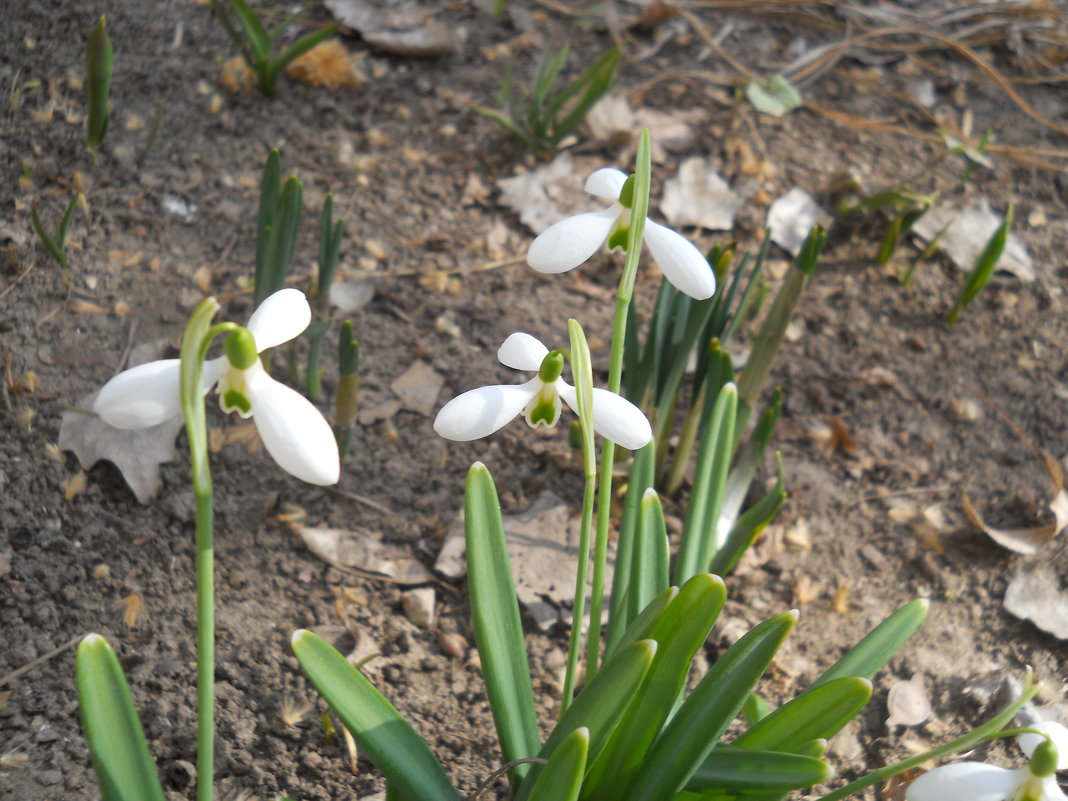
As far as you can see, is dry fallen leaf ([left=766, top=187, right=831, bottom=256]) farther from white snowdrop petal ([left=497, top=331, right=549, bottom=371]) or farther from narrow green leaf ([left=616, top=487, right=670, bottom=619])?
white snowdrop petal ([left=497, top=331, right=549, bottom=371])

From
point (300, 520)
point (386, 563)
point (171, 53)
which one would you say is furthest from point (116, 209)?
point (386, 563)

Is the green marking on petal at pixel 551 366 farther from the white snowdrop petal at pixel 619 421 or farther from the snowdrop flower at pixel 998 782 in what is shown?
the snowdrop flower at pixel 998 782

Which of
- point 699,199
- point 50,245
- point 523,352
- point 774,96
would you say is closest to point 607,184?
point 523,352

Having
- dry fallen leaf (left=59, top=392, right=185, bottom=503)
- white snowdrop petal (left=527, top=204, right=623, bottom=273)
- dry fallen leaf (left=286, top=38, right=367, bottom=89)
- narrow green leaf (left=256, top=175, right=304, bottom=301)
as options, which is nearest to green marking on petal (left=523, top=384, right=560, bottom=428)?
white snowdrop petal (left=527, top=204, right=623, bottom=273)

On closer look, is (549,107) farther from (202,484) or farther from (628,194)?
(202,484)

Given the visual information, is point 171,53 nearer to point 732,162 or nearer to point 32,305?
point 32,305

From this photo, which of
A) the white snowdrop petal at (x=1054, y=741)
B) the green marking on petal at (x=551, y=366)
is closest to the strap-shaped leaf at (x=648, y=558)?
the green marking on petal at (x=551, y=366)
